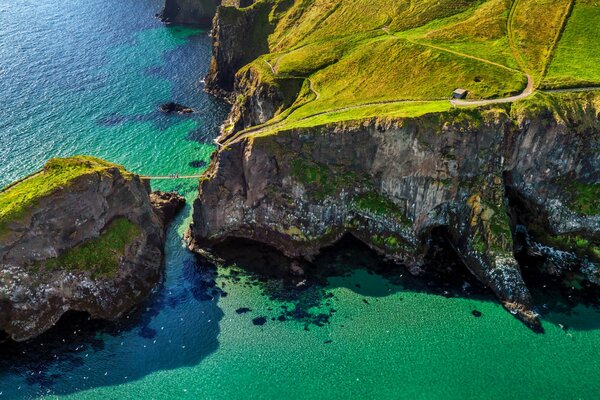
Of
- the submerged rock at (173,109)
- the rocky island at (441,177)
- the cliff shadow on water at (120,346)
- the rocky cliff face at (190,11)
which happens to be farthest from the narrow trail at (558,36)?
the rocky cliff face at (190,11)

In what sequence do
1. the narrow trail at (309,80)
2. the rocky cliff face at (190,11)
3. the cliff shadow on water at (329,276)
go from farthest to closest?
the rocky cliff face at (190,11)
the narrow trail at (309,80)
the cliff shadow on water at (329,276)

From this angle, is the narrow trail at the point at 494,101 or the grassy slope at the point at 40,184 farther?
the narrow trail at the point at 494,101

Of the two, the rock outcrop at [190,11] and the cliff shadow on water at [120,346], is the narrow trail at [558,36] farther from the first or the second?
the rock outcrop at [190,11]

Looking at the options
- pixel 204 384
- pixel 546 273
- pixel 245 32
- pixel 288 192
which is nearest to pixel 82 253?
pixel 204 384

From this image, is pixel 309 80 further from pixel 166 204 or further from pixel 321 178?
pixel 166 204

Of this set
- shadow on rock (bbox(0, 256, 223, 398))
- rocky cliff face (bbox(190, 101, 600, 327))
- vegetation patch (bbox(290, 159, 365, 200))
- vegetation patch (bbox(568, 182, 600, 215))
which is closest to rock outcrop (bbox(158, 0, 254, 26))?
rocky cliff face (bbox(190, 101, 600, 327))

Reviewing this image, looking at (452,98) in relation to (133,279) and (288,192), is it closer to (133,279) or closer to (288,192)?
(288,192)
